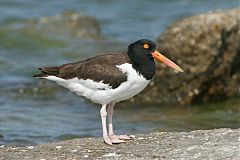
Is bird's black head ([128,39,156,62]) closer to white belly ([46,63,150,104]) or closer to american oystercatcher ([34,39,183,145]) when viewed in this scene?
american oystercatcher ([34,39,183,145])

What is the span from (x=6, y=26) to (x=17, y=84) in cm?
551

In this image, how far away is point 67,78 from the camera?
26.6 feet

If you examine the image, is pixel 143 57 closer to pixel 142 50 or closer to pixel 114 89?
pixel 142 50

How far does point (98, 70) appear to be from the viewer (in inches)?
315

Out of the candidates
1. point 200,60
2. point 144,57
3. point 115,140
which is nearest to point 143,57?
point 144,57

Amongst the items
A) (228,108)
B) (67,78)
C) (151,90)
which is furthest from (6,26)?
(67,78)

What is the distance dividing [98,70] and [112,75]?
0.23 m

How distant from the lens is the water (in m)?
11.3

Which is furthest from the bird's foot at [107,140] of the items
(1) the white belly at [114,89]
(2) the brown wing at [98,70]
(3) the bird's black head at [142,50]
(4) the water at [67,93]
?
(4) the water at [67,93]

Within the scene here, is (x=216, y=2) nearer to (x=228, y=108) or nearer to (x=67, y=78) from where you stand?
(x=228, y=108)

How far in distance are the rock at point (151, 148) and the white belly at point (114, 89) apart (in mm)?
555

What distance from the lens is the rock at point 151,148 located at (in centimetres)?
719

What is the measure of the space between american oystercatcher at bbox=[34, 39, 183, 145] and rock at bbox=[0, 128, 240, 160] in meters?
0.28

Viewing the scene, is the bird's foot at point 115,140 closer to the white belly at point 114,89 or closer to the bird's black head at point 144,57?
the white belly at point 114,89
